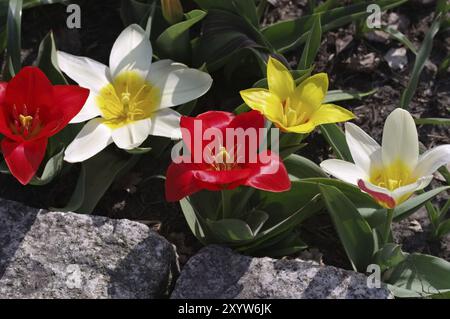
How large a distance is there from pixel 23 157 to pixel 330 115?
2.57 feet

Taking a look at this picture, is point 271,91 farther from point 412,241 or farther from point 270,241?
point 412,241

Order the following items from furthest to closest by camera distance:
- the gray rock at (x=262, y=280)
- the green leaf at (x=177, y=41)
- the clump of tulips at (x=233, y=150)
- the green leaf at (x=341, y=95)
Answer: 1. the green leaf at (x=341, y=95)
2. the green leaf at (x=177, y=41)
3. the gray rock at (x=262, y=280)
4. the clump of tulips at (x=233, y=150)

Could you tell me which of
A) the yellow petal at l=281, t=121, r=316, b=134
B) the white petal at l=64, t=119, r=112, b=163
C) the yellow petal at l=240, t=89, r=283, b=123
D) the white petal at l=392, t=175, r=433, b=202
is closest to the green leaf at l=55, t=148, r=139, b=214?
the white petal at l=64, t=119, r=112, b=163

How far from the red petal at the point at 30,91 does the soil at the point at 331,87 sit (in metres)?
0.34

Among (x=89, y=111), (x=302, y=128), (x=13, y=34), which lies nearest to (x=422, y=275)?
(x=302, y=128)

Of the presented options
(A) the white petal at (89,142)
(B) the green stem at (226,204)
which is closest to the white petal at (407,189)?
(B) the green stem at (226,204)

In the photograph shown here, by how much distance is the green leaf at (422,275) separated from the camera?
7.02 ft

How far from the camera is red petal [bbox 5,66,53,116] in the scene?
2084mm

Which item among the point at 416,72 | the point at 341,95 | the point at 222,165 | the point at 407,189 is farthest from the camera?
the point at 341,95

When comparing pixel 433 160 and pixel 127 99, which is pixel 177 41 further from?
pixel 433 160

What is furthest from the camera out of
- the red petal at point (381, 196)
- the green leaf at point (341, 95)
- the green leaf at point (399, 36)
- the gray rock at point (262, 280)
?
the green leaf at point (399, 36)

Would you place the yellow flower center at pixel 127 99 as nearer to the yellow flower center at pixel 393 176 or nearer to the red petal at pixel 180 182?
the red petal at pixel 180 182

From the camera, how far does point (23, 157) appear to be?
202 centimetres

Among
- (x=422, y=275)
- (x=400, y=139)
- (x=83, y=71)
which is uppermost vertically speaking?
(x=400, y=139)
